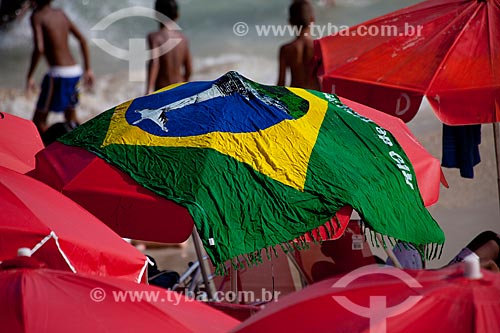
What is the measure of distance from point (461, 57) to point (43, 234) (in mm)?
2531

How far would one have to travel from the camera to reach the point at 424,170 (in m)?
4.35

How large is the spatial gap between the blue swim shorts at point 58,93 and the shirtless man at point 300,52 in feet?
7.04

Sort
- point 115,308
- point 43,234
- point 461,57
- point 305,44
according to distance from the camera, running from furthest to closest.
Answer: point 305,44 → point 461,57 → point 43,234 → point 115,308

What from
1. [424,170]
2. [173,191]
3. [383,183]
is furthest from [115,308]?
[424,170]

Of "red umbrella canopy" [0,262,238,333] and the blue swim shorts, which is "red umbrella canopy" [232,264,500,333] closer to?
"red umbrella canopy" [0,262,238,333]

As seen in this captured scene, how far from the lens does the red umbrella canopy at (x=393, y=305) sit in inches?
98.3

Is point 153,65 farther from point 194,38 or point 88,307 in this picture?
point 88,307

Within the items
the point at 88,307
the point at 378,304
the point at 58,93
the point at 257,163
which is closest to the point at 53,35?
the point at 58,93

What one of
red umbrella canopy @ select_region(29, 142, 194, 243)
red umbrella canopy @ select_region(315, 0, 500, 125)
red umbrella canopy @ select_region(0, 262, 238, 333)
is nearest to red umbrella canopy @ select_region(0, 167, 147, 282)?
red umbrella canopy @ select_region(29, 142, 194, 243)

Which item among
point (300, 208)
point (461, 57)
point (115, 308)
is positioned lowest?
point (115, 308)

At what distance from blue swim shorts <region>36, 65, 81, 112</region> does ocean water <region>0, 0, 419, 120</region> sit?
391 cm

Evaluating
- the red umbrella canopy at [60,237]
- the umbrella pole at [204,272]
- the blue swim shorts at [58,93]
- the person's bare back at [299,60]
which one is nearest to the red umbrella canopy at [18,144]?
the umbrella pole at [204,272]

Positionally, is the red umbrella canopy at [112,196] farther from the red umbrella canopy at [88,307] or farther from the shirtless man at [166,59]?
the shirtless man at [166,59]

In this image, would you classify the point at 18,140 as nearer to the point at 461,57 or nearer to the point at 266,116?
the point at 266,116
